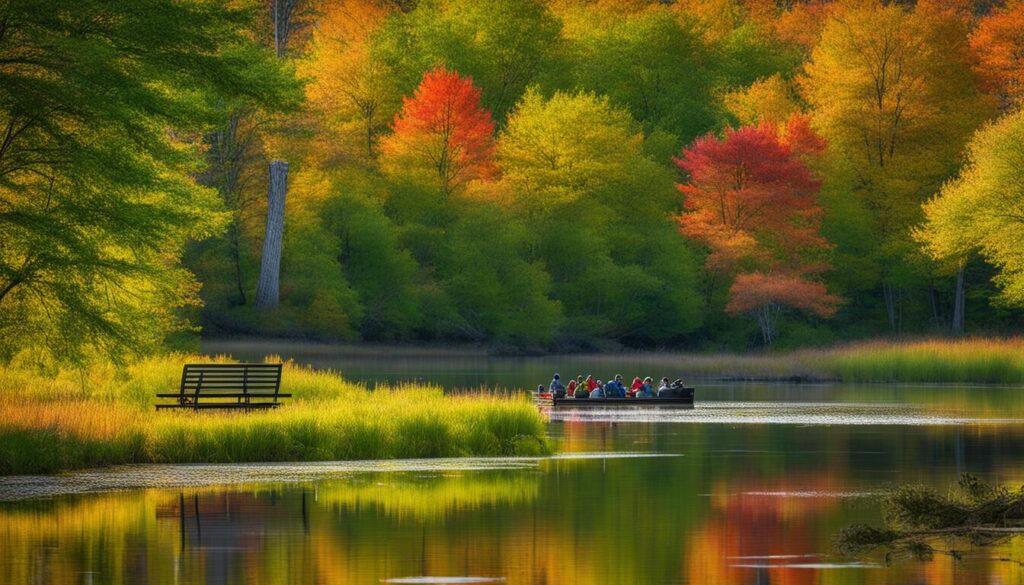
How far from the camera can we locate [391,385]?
48688mm

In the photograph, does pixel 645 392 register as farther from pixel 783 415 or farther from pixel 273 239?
pixel 273 239

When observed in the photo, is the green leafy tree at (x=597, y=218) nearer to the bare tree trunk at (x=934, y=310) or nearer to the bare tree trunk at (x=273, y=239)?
the bare tree trunk at (x=934, y=310)

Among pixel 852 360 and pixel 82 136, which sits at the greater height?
pixel 82 136

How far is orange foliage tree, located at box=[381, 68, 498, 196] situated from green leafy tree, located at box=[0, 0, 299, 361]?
44.7 m

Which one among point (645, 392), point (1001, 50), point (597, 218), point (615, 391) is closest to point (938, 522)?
point (615, 391)

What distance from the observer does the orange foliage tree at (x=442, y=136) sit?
75125mm

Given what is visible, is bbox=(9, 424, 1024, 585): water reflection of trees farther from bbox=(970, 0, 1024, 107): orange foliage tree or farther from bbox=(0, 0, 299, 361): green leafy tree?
bbox=(970, 0, 1024, 107): orange foliage tree

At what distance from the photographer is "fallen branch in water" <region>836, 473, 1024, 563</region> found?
17312 millimetres

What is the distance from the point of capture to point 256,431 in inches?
1061

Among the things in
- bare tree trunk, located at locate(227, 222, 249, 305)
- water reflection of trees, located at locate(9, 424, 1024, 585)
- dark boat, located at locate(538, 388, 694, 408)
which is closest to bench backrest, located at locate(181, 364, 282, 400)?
water reflection of trees, located at locate(9, 424, 1024, 585)

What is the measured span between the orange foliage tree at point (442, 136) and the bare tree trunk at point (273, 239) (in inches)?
326

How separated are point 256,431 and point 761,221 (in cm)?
4683

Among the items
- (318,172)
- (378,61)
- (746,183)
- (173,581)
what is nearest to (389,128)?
(378,61)

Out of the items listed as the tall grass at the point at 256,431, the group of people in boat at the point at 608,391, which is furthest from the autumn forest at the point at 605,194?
the tall grass at the point at 256,431
